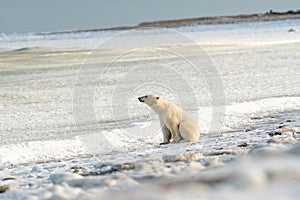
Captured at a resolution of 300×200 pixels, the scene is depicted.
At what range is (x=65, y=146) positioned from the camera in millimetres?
8445

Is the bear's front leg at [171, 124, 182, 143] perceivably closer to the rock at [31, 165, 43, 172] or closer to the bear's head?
the bear's head

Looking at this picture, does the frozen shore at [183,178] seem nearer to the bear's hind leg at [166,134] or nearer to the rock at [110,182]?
the rock at [110,182]

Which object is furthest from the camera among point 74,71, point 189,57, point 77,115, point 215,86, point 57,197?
point 189,57

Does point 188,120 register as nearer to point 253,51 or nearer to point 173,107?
point 173,107

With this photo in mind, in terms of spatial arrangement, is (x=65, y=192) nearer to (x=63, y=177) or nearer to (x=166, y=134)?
(x=63, y=177)

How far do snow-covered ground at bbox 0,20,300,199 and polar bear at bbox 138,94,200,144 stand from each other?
27cm

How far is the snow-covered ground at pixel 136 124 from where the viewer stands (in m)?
3.55

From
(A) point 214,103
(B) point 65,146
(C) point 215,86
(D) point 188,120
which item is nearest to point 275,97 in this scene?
(A) point 214,103

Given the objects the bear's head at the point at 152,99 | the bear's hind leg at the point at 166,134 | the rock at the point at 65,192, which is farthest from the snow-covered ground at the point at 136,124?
the bear's head at the point at 152,99

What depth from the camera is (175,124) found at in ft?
27.3

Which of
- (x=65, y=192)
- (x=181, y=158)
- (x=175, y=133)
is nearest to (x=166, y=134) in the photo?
(x=175, y=133)

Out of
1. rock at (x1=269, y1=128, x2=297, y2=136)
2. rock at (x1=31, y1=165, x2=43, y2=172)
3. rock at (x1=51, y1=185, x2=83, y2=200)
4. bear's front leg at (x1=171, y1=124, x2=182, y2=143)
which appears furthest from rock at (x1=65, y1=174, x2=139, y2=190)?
bear's front leg at (x1=171, y1=124, x2=182, y2=143)

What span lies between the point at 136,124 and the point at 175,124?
170 cm

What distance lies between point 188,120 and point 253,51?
1884 cm
